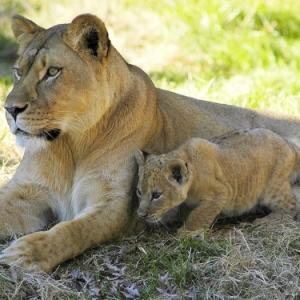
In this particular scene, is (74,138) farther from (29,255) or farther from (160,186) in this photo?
(29,255)

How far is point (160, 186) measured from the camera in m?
4.43

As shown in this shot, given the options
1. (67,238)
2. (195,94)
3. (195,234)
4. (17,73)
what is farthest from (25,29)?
(195,94)

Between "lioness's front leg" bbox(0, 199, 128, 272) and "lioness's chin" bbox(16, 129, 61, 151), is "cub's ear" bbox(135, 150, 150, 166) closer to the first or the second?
"lioness's front leg" bbox(0, 199, 128, 272)

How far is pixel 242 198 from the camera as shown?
480cm

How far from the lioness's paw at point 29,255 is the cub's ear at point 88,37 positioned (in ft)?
3.37

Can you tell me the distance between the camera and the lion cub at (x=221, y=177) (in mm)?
4441

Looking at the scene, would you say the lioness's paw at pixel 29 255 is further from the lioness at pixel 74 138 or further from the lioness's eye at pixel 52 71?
the lioness's eye at pixel 52 71

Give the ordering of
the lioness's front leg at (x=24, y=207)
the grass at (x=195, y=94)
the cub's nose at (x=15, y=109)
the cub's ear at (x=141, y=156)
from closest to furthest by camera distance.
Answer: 1. the grass at (x=195, y=94)
2. the cub's nose at (x=15, y=109)
3. the cub's ear at (x=141, y=156)
4. the lioness's front leg at (x=24, y=207)

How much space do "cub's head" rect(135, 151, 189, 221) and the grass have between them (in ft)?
0.65

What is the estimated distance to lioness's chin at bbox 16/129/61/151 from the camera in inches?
173

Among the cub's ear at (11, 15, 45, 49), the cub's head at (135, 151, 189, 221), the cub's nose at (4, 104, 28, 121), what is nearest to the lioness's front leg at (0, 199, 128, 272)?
the cub's head at (135, 151, 189, 221)

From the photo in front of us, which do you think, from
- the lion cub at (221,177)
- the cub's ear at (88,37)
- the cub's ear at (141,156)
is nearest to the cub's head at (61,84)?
the cub's ear at (88,37)

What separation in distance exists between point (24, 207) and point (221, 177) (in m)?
1.12

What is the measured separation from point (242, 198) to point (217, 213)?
267 mm
